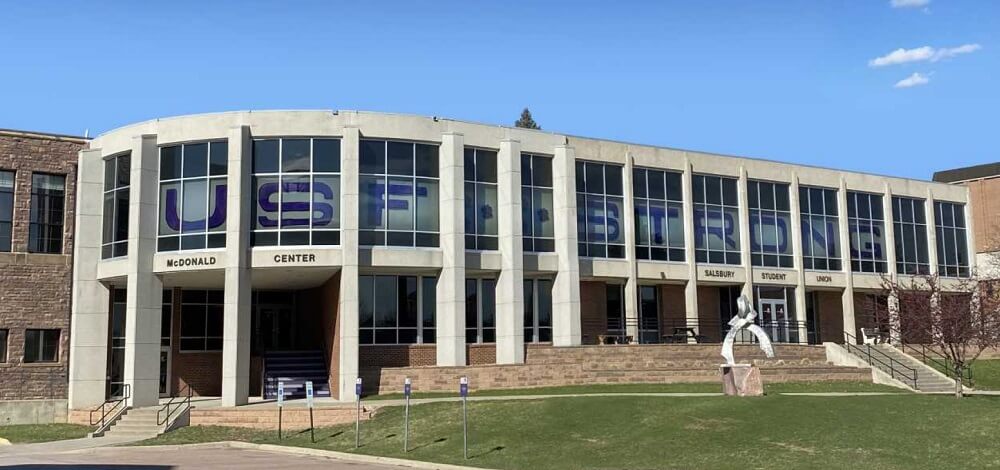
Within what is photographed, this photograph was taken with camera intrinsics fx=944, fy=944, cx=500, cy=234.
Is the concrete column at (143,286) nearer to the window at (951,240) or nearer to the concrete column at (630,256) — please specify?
the concrete column at (630,256)

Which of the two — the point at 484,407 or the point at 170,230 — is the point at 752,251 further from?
the point at 170,230

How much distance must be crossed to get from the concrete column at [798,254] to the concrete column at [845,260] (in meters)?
2.57

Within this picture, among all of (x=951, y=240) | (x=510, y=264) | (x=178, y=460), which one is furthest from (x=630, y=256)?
(x=178, y=460)

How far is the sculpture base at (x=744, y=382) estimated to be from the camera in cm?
2650

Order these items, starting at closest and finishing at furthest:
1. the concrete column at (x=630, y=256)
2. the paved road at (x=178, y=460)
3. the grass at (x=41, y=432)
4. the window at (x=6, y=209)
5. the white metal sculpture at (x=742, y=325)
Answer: the paved road at (x=178, y=460)
the white metal sculpture at (x=742, y=325)
the grass at (x=41, y=432)
the window at (x=6, y=209)
the concrete column at (x=630, y=256)

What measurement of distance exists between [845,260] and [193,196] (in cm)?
3194

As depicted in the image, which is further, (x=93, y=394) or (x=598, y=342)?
(x=598, y=342)

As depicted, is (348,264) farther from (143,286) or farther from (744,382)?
(744,382)

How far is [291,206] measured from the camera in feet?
113

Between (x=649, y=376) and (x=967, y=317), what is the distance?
10.8 metres

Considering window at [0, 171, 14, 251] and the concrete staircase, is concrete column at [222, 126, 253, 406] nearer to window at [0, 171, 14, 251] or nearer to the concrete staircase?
the concrete staircase

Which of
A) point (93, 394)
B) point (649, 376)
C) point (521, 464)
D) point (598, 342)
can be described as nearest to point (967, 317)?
point (649, 376)

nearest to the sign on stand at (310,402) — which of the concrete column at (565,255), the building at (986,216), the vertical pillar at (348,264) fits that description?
the vertical pillar at (348,264)

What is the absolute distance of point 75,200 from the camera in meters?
36.8
